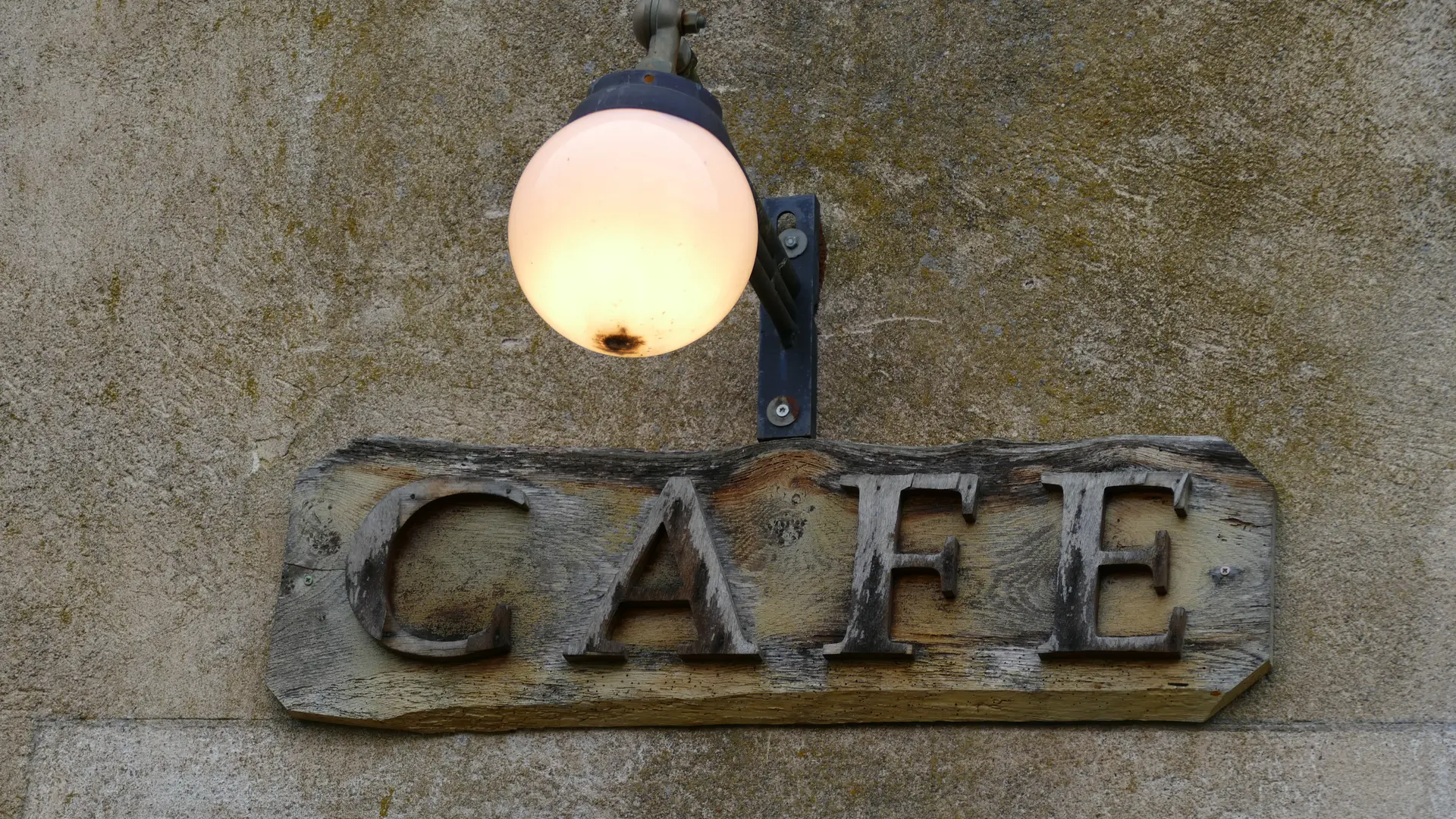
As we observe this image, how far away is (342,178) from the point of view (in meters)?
2.41

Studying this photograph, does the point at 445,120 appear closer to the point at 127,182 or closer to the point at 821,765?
the point at 127,182

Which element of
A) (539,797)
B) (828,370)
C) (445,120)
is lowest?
(539,797)

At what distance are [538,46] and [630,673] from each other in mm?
999

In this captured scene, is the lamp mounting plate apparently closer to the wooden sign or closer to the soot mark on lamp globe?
the wooden sign

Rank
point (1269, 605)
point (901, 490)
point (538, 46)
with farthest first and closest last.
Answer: point (538, 46) < point (901, 490) < point (1269, 605)

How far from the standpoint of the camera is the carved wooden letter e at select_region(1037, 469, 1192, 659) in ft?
5.95

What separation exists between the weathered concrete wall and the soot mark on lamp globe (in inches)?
19.8

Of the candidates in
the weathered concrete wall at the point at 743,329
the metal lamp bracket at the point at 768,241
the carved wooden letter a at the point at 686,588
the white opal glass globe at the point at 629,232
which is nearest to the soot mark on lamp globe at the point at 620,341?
the white opal glass globe at the point at 629,232

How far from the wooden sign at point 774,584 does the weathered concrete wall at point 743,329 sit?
0.20 ft

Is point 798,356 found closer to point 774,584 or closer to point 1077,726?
point 774,584

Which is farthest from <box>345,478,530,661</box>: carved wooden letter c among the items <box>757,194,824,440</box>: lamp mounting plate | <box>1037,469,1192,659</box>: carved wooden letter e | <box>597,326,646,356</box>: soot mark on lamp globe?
<box>1037,469,1192,659</box>: carved wooden letter e

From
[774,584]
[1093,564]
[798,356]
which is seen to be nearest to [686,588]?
[774,584]

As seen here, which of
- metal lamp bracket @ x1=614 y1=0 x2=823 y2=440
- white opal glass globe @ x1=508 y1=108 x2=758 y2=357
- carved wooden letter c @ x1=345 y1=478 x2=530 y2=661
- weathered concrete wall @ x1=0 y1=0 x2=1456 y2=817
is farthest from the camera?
carved wooden letter c @ x1=345 y1=478 x2=530 y2=661

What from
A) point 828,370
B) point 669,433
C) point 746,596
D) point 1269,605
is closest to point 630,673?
point 746,596
